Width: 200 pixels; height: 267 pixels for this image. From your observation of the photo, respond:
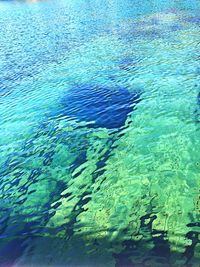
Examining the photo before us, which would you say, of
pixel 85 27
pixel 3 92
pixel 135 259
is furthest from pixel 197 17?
pixel 135 259

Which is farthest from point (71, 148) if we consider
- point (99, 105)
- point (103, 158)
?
point (99, 105)

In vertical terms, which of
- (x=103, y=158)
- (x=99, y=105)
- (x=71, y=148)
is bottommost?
(x=103, y=158)

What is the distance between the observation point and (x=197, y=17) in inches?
1399

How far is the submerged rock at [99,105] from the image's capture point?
49.1ft

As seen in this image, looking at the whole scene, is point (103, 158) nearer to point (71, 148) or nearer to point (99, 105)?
point (71, 148)

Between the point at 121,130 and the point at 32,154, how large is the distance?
4654mm

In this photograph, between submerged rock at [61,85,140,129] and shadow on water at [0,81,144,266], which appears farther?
submerged rock at [61,85,140,129]

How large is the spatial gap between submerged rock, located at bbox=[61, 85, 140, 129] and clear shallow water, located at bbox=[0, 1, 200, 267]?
71 millimetres

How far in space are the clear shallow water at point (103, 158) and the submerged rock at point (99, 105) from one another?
71 mm

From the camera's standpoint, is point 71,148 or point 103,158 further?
point 71,148

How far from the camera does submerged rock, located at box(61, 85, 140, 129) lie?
15.0 m

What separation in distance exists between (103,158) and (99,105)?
556 cm

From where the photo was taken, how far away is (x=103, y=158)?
1181cm

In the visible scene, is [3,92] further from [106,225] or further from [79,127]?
[106,225]
